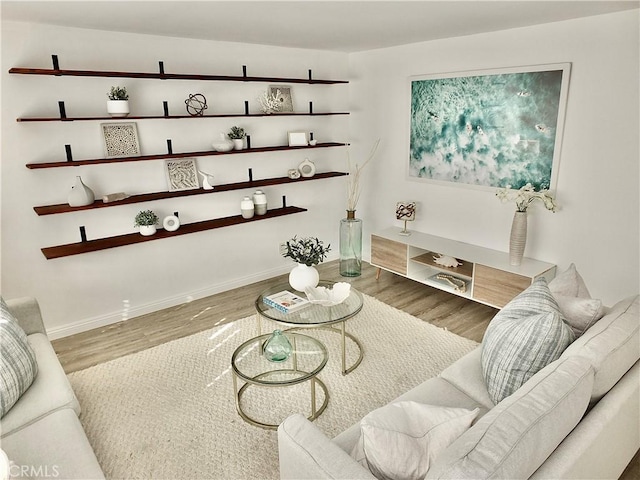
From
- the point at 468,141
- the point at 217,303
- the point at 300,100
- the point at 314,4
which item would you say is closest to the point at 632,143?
the point at 468,141

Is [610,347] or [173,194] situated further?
[173,194]

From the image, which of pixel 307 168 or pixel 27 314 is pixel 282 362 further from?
pixel 307 168

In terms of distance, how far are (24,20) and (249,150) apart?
6.03 ft

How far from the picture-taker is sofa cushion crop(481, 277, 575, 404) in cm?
190

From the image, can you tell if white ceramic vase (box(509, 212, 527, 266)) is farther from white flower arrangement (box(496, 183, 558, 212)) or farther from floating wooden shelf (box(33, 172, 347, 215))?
floating wooden shelf (box(33, 172, 347, 215))

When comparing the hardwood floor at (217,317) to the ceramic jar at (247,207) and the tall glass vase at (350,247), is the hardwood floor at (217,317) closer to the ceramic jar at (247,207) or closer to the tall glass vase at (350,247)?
the tall glass vase at (350,247)

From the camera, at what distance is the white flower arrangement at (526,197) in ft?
11.3

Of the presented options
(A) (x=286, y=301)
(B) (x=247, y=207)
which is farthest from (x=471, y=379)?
(B) (x=247, y=207)

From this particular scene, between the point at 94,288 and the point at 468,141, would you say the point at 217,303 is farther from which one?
the point at 468,141

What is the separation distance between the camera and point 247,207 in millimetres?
4250

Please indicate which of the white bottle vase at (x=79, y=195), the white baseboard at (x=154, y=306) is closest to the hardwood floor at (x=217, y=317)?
the white baseboard at (x=154, y=306)

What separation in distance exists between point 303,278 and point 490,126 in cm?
205

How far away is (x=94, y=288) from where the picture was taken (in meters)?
3.72

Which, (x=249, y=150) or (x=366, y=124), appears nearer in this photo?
(x=249, y=150)
